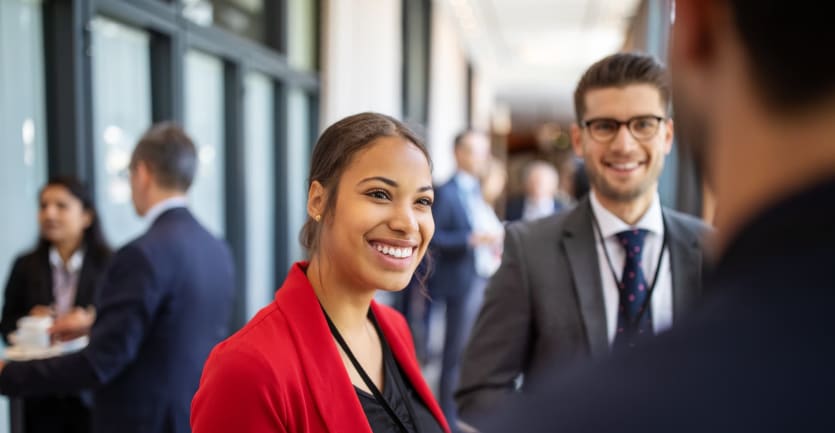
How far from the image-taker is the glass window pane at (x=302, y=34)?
521cm

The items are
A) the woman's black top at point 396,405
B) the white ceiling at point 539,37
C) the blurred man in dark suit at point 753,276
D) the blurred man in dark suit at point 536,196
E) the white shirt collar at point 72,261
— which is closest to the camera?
the blurred man in dark suit at point 753,276

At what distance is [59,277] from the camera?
2.65 m

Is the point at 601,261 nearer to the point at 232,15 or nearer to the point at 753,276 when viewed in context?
the point at 753,276

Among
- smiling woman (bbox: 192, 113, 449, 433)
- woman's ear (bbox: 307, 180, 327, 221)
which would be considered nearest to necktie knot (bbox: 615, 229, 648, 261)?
smiling woman (bbox: 192, 113, 449, 433)

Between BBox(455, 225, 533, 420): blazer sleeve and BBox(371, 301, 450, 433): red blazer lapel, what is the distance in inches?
5.2

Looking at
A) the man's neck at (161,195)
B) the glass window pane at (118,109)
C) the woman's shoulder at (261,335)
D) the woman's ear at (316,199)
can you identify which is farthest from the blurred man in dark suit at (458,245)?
the woman's shoulder at (261,335)

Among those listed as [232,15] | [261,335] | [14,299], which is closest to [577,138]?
[261,335]

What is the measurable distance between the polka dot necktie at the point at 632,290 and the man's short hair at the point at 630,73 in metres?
0.31

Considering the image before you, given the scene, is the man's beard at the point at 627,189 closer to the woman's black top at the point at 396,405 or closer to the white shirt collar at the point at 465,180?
the woman's black top at the point at 396,405

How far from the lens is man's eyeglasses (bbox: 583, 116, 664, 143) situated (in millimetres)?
1536

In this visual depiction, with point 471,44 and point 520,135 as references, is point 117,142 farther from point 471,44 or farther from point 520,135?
point 520,135

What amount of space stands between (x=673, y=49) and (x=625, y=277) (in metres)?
1.08

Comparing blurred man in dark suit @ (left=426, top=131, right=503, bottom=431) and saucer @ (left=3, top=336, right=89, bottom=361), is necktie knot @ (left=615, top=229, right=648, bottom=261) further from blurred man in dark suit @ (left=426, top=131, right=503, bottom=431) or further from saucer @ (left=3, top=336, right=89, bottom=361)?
blurred man in dark suit @ (left=426, top=131, right=503, bottom=431)

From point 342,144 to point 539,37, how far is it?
11.0 meters
